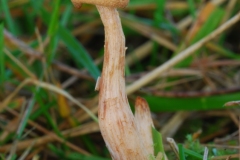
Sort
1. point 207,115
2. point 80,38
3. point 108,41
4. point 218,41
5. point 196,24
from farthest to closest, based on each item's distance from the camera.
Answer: point 80,38
point 218,41
point 196,24
point 207,115
point 108,41

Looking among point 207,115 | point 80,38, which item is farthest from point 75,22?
point 207,115

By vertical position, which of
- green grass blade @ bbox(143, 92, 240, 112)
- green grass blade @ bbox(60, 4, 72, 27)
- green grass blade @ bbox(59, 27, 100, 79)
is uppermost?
green grass blade @ bbox(60, 4, 72, 27)

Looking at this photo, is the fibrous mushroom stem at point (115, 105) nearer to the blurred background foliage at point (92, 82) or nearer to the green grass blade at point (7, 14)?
the blurred background foliage at point (92, 82)

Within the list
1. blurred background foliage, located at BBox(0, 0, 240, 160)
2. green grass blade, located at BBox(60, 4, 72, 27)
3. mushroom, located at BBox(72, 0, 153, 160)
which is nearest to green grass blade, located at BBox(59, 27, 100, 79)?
blurred background foliage, located at BBox(0, 0, 240, 160)

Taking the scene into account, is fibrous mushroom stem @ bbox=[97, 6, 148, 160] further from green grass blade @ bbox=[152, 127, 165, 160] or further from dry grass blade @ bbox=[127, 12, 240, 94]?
dry grass blade @ bbox=[127, 12, 240, 94]

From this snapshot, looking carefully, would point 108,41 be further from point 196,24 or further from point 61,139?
point 196,24

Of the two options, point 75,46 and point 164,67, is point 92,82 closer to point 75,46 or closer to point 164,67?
point 75,46

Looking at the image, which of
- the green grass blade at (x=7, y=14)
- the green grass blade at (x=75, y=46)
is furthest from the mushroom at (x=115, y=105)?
the green grass blade at (x=7, y=14)
